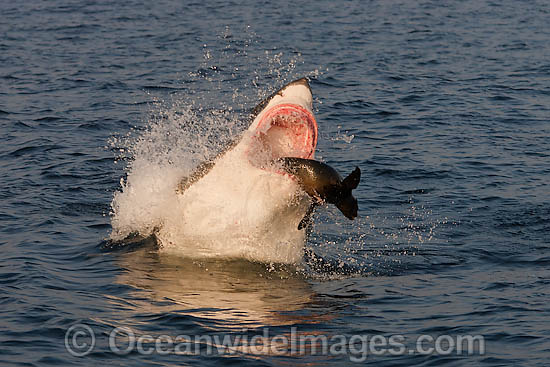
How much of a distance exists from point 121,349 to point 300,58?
60.9 feet

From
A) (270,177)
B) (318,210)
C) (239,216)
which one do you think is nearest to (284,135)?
(270,177)

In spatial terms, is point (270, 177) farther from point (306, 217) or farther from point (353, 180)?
point (353, 180)

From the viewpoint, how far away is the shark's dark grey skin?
8.98 meters

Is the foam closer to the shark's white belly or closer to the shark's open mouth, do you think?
the shark's white belly

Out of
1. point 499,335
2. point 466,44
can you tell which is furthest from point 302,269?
point 466,44

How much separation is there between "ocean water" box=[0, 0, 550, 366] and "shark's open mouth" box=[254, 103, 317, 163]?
149cm

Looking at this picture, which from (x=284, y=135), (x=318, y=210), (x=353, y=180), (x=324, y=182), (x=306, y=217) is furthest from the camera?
(x=318, y=210)

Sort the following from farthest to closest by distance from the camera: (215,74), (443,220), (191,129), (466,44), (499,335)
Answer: (466,44) < (215,74) < (191,129) < (443,220) < (499,335)

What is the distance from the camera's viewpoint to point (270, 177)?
398 inches

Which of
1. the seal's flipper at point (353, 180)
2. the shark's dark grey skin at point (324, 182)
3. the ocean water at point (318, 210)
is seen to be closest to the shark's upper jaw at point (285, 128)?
the shark's dark grey skin at point (324, 182)

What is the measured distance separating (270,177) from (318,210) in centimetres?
415

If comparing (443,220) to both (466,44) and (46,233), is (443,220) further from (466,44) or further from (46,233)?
(466,44)

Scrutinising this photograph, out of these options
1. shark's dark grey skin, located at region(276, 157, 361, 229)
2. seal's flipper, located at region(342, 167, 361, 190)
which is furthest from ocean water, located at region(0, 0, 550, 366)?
seal's flipper, located at region(342, 167, 361, 190)

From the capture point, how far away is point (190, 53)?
2741 cm
